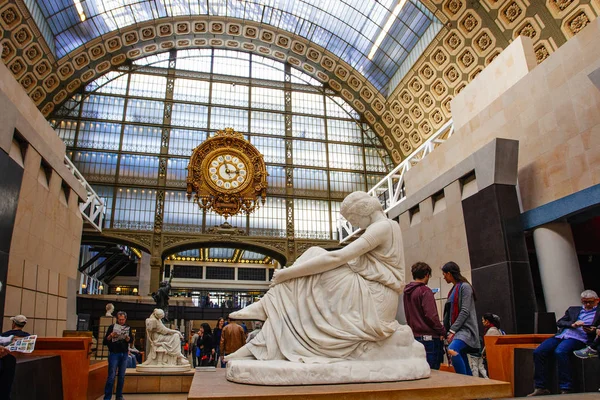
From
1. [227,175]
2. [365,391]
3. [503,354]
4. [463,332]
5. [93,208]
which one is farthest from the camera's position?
[227,175]

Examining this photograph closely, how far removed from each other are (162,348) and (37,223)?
13.3 feet

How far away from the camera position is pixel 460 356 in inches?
146

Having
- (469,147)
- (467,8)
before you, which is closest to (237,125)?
(467,8)

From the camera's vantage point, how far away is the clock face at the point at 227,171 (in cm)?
2120

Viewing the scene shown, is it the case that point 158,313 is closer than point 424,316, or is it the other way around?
point 424,316

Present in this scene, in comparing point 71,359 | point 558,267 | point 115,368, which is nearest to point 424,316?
point 71,359

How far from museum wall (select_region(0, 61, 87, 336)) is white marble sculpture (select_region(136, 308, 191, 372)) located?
8.34ft

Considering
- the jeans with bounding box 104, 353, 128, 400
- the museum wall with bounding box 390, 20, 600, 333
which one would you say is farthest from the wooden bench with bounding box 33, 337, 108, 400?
the museum wall with bounding box 390, 20, 600, 333

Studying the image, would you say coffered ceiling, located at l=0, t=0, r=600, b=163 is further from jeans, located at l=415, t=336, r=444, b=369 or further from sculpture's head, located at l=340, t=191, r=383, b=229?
sculpture's head, located at l=340, t=191, r=383, b=229

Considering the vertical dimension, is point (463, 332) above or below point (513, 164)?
below

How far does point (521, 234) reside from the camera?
7.95m

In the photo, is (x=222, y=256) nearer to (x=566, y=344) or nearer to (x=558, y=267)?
(x=558, y=267)

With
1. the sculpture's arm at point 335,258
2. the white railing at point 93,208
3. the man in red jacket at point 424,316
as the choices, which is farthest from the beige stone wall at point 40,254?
the man in red jacket at point 424,316

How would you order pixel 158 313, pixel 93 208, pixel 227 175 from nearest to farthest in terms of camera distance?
pixel 158 313
pixel 93 208
pixel 227 175
